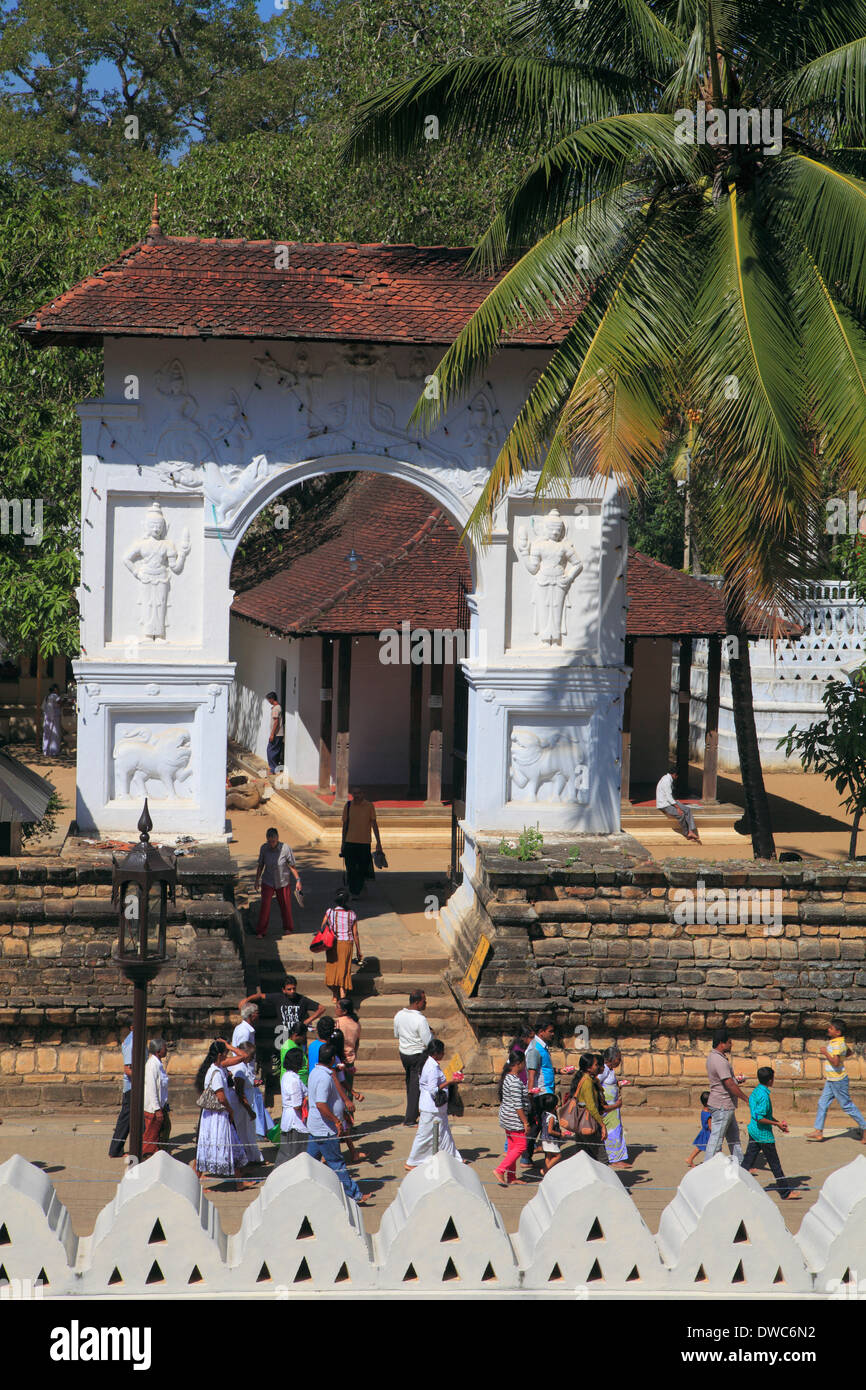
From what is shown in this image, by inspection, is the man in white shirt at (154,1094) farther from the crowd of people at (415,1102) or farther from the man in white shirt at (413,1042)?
the man in white shirt at (413,1042)

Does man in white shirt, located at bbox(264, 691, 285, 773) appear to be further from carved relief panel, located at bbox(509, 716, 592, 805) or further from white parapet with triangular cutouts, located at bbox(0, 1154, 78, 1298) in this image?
white parapet with triangular cutouts, located at bbox(0, 1154, 78, 1298)

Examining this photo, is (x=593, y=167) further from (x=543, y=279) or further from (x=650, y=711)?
(x=650, y=711)

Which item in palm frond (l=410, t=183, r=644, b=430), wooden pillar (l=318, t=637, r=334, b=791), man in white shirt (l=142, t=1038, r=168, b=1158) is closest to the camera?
man in white shirt (l=142, t=1038, r=168, b=1158)

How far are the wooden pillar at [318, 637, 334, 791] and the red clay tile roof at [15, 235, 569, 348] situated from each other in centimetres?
1037

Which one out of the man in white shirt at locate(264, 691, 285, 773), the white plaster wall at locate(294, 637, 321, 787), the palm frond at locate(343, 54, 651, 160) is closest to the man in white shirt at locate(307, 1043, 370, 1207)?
the palm frond at locate(343, 54, 651, 160)

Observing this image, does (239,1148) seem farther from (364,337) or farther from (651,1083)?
(364,337)

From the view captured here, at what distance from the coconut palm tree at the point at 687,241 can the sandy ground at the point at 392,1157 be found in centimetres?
453

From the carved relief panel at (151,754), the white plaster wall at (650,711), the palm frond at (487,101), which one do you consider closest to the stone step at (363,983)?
the carved relief panel at (151,754)

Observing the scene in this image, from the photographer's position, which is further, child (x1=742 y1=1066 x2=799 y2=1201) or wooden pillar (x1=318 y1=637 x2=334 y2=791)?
wooden pillar (x1=318 y1=637 x2=334 y2=791)

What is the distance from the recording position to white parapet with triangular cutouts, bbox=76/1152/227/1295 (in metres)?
6.68

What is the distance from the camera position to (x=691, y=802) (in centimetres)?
2475

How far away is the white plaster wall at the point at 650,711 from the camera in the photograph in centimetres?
2600

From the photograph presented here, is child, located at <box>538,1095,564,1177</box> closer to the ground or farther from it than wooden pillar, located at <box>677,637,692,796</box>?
closer to the ground

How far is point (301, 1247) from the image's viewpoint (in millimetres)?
6820
